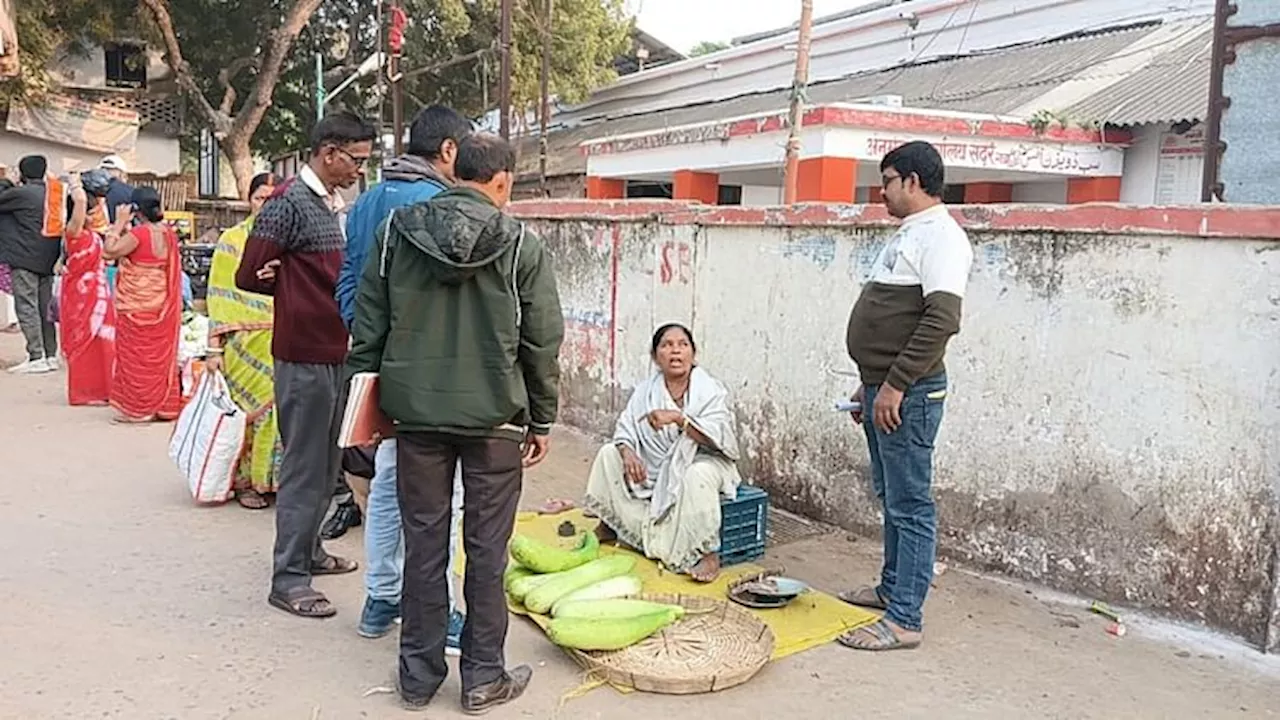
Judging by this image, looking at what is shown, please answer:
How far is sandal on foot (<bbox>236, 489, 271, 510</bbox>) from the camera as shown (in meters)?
5.31

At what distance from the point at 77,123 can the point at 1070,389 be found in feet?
69.4

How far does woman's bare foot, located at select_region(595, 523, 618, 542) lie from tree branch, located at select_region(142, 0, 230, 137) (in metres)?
18.1

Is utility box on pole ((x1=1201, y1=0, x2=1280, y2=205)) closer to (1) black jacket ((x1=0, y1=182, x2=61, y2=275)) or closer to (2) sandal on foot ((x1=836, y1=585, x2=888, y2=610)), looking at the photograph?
(2) sandal on foot ((x1=836, y1=585, x2=888, y2=610))

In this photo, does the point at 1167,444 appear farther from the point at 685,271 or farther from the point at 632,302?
the point at 632,302

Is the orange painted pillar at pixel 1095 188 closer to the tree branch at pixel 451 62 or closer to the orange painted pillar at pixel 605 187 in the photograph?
the orange painted pillar at pixel 605 187

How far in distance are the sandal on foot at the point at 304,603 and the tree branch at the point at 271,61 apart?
1855 cm

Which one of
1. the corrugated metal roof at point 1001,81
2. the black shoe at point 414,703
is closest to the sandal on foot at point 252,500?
the black shoe at point 414,703

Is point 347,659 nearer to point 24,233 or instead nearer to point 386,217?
point 386,217

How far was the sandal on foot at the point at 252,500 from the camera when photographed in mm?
5312

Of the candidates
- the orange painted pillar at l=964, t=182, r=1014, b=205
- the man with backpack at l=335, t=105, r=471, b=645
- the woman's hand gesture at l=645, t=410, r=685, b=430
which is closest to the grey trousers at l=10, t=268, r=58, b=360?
the man with backpack at l=335, t=105, r=471, b=645

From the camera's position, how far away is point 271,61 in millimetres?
20688

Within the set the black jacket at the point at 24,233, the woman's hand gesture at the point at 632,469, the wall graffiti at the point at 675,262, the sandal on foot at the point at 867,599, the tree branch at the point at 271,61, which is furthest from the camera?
the tree branch at the point at 271,61

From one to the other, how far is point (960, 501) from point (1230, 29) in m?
3.20

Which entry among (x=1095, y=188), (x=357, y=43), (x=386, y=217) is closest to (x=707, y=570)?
(x=386, y=217)
